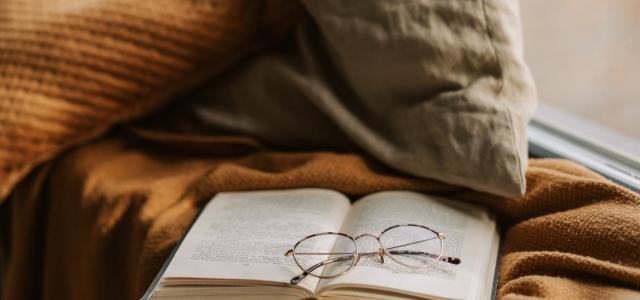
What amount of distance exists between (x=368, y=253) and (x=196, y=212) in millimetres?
247

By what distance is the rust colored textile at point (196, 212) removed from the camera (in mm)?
678

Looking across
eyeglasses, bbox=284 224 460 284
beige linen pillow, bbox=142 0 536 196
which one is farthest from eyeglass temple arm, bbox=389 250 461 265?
beige linen pillow, bbox=142 0 536 196

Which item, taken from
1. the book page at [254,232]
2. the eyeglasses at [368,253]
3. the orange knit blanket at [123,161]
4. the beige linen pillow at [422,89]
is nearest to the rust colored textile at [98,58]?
the orange knit blanket at [123,161]

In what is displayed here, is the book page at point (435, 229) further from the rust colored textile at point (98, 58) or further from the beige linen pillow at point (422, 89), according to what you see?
the rust colored textile at point (98, 58)

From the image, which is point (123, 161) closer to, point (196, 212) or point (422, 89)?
point (196, 212)

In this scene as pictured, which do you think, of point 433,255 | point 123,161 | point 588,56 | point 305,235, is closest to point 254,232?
point 305,235

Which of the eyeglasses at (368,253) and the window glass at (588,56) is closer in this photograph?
the eyeglasses at (368,253)

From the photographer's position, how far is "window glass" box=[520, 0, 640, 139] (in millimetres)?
1002

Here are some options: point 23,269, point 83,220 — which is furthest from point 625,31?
point 23,269

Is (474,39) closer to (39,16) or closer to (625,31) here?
(625,31)

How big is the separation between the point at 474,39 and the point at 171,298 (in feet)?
1.46

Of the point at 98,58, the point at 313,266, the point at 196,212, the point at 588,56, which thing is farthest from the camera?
the point at 588,56

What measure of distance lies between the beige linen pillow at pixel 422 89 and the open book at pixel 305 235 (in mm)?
59

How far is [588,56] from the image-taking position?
1058 mm
